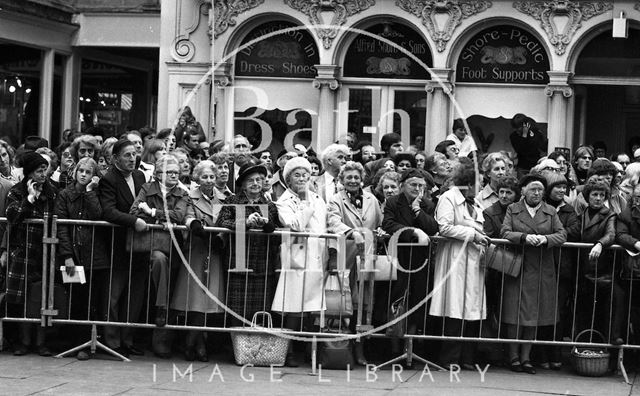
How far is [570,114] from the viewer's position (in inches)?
755

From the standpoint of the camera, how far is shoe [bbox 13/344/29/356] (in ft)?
37.8

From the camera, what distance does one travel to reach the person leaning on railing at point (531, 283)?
11.6 m

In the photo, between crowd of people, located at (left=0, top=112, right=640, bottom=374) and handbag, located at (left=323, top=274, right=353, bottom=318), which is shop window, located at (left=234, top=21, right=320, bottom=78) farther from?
handbag, located at (left=323, top=274, right=353, bottom=318)

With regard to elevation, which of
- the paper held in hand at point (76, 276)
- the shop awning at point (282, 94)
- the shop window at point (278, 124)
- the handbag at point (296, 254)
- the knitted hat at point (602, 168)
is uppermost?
the shop awning at point (282, 94)

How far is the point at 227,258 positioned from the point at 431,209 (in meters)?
1.89

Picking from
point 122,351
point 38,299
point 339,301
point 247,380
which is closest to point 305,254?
point 339,301

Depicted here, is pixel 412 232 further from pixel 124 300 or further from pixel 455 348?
pixel 124 300

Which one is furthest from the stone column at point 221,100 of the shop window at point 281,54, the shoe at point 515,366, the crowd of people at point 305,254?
the shoe at point 515,366

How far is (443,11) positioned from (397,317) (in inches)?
351

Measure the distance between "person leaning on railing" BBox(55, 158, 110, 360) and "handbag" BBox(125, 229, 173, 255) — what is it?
0.86 ft

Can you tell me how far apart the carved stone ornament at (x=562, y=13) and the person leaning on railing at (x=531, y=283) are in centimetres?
783

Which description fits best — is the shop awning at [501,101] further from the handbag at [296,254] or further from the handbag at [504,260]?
the handbag at [296,254]

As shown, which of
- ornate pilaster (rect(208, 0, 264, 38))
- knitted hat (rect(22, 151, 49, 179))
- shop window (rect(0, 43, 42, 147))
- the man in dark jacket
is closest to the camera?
knitted hat (rect(22, 151, 49, 179))

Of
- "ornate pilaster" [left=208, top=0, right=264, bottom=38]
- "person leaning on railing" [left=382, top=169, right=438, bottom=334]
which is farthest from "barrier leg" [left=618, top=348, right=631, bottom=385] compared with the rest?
"ornate pilaster" [left=208, top=0, right=264, bottom=38]
